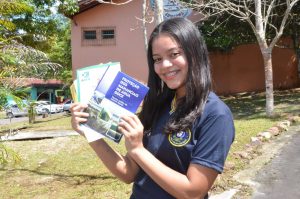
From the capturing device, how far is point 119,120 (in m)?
1.63

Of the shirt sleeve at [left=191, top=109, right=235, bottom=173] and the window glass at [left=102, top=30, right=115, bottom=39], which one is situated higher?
the window glass at [left=102, top=30, right=115, bottom=39]

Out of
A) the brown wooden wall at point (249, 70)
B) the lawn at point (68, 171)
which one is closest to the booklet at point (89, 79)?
the lawn at point (68, 171)

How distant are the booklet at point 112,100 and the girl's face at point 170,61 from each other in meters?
0.11

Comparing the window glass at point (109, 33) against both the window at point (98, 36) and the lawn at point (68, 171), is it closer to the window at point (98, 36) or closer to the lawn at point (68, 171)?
the window at point (98, 36)

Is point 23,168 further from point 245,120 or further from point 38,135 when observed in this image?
point 245,120

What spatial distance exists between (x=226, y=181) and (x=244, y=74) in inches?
533

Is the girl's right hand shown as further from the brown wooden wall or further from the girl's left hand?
the brown wooden wall

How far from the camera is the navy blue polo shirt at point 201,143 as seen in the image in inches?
60.5

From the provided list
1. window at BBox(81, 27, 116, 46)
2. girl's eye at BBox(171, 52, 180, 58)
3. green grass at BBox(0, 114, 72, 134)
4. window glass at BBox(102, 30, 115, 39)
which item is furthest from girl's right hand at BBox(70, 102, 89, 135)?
window glass at BBox(102, 30, 115, 39)

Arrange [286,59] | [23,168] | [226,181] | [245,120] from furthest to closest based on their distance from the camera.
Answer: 1. [286,59]
2. [245,120]
3. [23,168]
4. [226,181]

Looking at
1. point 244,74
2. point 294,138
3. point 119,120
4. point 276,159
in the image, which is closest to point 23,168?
point 276,159

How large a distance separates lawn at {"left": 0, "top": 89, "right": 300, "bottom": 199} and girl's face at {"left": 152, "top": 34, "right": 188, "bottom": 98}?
11.0 ft

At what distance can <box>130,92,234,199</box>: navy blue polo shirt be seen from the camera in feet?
5.04

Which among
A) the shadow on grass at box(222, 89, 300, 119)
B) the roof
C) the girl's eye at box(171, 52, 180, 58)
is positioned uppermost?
the roof
